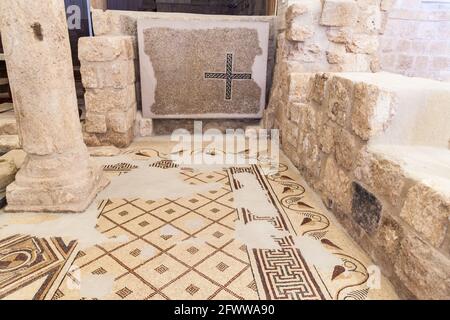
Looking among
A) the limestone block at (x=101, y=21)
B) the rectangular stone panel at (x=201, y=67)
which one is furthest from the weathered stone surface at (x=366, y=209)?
the limestone block at (x=101, y=21)

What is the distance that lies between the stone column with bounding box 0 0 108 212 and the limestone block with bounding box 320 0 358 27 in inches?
84.3

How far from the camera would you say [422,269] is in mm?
1142

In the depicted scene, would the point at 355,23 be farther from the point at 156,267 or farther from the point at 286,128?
the point at 156,267

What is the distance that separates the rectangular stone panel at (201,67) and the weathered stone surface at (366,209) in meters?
1.99

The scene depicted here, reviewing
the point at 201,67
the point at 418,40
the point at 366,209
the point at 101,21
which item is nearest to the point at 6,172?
the point at 101,21

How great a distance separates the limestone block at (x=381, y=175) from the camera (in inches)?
52.0

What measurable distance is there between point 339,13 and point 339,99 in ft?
4.54

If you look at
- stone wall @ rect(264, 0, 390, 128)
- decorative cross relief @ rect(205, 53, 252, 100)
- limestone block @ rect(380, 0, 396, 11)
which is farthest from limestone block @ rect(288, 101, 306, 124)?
limestone block @ rect(380, 0, 396, 11)

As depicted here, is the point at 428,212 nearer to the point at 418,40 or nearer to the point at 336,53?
the point at 336,53

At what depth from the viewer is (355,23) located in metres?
2.87

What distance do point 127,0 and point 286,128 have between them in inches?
184

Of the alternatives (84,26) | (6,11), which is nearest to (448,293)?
(6,11)

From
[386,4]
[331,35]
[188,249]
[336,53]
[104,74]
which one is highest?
[386,4]

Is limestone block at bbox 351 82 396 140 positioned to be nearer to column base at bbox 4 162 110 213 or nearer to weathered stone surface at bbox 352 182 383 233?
weathered stone surface at bbox 352 182 383 233
